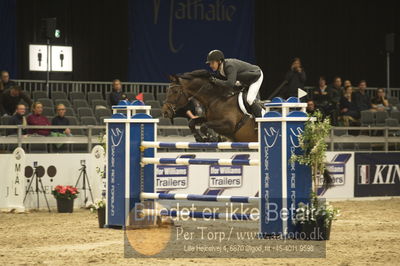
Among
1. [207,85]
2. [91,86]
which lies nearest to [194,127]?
[207,85]

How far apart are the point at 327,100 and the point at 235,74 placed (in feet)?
23.0

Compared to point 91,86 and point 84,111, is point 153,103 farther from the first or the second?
point 91,86

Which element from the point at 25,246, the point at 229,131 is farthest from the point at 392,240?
the point at 25,246

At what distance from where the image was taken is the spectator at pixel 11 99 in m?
13.1

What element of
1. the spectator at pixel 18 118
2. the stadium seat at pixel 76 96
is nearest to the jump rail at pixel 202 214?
the spectator at pixel 18 118

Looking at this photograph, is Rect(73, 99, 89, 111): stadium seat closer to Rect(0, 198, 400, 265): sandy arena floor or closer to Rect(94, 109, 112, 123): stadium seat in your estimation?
Rect(94, 109, 112, 123): stadium seat

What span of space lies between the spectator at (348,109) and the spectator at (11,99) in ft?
20.9

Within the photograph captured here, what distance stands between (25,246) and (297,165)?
2671mm

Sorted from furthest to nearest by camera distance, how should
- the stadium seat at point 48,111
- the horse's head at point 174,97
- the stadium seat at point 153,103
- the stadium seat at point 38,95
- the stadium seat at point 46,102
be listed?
the stadium seat at point 153,103 → the stadium seat at point 38,95 → the stadium seat at point 46,102 → the stadium seat at point 48,111 → the horse's head at point 174,97

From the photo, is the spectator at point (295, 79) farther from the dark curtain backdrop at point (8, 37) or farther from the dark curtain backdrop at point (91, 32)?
the dark curtain backdrop at point (8, 37)

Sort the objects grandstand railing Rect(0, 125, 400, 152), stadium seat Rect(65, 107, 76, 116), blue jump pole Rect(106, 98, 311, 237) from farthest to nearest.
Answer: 1. stadium seat Rect(65, 107, 76, 116)
2. grandstand railing Rect(0, 125, 400, 152)
3. blue jump pole Rect(106, 98, 311, 237)

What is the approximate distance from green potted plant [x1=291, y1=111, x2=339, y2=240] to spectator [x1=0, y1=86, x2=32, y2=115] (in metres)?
7.24

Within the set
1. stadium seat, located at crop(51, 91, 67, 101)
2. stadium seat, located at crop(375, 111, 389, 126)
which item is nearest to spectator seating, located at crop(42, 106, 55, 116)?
stadium seat, located at crop(51, 91, 67, 101)

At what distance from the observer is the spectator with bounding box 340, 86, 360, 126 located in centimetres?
1522
